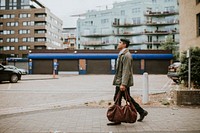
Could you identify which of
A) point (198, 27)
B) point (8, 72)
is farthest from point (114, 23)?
point (8, 72)

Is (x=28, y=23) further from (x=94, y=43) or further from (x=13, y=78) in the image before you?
(x=13, y=78)

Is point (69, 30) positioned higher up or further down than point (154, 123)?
higher up

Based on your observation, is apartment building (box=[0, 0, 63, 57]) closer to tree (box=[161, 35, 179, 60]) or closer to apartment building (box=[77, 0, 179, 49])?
apartment building (box=[77, 0, 179, 49])

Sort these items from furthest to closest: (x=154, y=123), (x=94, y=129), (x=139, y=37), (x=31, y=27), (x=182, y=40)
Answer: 1. (x=31, y=27)
2. (x=139, y=37)
3. (x=182, y=40)
4. (x=154, y=123)
5. (x=94, y=129)

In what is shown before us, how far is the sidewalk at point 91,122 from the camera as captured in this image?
4805mm

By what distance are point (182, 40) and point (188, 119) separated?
21.9 metres

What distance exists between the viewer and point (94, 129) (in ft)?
16.0

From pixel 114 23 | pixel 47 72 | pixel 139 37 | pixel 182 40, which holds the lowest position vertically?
pixel 47 72

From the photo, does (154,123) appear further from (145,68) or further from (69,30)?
(69,30)

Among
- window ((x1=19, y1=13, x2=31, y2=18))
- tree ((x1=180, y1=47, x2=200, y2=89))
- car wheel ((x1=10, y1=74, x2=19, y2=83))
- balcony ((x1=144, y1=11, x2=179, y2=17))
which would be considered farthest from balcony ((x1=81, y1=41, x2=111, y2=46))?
tree ((x1=180, y1=47, x2=200, y2=89))

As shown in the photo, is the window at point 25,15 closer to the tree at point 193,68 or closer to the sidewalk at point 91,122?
the tree at point 193,68

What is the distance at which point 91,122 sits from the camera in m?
5.47

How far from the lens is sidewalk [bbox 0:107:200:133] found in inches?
189

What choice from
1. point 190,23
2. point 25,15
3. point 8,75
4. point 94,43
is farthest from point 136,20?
point 8,75
